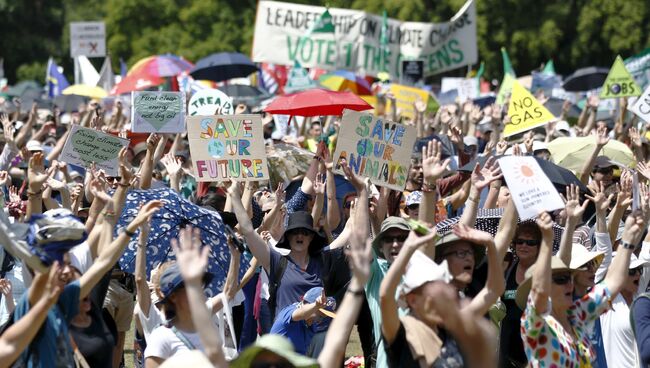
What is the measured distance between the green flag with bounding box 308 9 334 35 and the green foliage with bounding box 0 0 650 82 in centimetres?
1729

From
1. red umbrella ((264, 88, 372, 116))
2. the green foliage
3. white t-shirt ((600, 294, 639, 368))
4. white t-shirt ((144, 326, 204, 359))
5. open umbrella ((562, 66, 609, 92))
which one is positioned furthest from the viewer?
the green foliage

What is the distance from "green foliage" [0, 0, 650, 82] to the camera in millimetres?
37750

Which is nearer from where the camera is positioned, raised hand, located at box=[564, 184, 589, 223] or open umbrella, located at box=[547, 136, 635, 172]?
raised hand, located at box=[564, 184, 589, 223]

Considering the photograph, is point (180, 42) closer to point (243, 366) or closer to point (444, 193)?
point (444, 193)

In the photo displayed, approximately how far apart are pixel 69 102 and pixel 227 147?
15.9 meters

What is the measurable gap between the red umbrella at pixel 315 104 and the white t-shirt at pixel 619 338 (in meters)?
4.16

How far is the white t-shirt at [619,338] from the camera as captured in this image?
736 centimetres

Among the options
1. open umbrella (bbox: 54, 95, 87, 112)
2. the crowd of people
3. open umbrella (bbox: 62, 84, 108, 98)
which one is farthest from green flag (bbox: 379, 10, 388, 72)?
the crowd of people

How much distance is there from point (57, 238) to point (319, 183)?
4.06 m

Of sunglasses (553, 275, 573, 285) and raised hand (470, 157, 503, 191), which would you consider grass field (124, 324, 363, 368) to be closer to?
raised hand (470, 157, 503, 191)

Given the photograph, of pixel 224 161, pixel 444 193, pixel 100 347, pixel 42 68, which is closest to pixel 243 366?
pixel 100 347

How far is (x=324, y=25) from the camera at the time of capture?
19781mm

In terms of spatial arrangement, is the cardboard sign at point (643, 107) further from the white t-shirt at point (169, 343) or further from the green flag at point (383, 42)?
the green flag at point (383, 42)

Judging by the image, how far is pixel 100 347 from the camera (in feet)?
20.3
